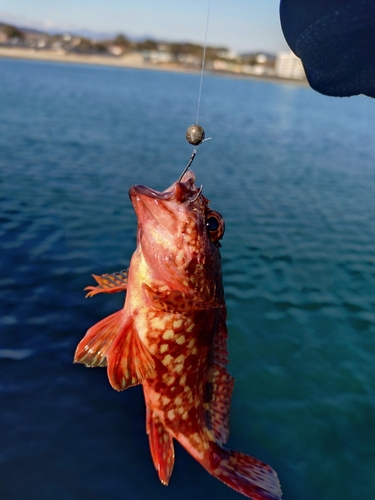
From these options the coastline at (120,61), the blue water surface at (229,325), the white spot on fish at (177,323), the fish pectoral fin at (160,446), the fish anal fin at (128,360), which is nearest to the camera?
the fish anal fin at (128,360)

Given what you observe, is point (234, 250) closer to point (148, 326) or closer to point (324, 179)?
point (148, 326)

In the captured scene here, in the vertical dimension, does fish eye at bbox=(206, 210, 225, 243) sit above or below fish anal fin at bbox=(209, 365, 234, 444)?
above

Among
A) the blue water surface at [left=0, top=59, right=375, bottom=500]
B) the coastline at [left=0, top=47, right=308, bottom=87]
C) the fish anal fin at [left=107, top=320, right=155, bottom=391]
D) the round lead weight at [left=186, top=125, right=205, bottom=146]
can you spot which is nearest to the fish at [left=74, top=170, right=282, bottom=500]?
the fish anal fin at [left=107, top=320, right=155, bottom=391]

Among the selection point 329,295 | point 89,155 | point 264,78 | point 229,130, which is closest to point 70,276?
point 329,295

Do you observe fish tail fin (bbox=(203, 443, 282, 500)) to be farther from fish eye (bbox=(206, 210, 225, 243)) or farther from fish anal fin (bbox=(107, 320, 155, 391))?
fish eye (bbox=(206, 210, 225, 243))

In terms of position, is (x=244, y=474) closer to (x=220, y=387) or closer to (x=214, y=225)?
(x=220, y=387)

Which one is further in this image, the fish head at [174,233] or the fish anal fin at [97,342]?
the fish anal fin at [97,342]

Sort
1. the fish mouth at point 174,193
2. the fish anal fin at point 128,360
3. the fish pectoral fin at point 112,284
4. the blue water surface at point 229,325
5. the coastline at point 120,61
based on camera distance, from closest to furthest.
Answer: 1. the fish anal fin at point 128,360
2. the fish mouth at point 174,193
3. the fish pectoral fin at point 112,284
4. the blue water surface at point 229,325
5. the coastline at point 120,61

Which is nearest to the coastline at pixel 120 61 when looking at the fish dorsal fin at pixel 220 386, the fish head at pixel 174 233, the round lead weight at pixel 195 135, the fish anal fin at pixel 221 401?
the round lead weight at pixel 195 135

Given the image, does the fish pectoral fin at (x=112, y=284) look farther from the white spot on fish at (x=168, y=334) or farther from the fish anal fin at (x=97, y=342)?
the white spot on fish at (x=168, y=334)
